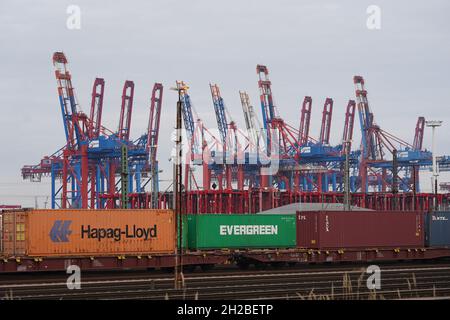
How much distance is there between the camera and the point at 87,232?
42719 mm

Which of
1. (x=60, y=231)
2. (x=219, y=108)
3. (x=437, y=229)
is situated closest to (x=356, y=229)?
(x=437, y=229)

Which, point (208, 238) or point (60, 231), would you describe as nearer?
point (60, 231)

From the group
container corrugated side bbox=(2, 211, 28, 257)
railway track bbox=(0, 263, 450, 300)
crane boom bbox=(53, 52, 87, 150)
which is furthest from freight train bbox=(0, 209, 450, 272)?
crane boom bbox=(53, 52, 87, 150)

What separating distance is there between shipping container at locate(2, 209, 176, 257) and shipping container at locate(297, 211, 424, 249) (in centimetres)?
911

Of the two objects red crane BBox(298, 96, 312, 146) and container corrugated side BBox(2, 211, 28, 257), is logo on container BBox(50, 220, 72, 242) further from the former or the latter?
red crane BBox(298, 96, 312, 146)

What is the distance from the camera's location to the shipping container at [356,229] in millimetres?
→ 50250

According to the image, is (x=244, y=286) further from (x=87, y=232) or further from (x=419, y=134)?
(x=419, y=134)

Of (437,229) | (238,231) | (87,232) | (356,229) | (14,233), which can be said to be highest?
(14,233)

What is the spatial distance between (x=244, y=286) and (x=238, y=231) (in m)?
12.4

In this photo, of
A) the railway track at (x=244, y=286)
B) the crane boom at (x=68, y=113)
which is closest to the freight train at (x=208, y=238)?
the railway track at (x=244, y=286)

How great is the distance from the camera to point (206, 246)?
4691cm

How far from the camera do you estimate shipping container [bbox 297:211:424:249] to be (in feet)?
165

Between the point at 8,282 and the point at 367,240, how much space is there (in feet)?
76.7
